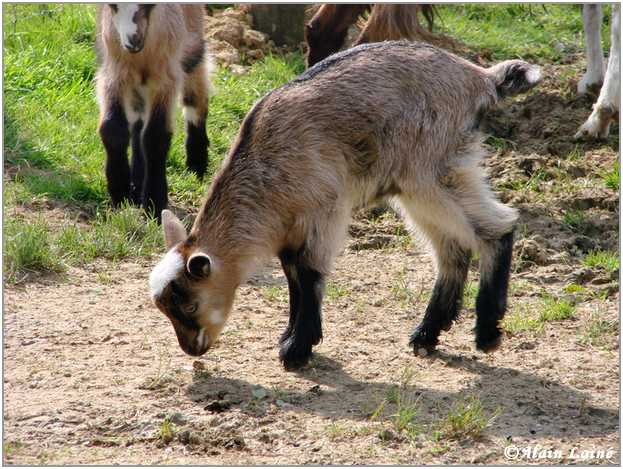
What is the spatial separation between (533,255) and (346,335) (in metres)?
1.87

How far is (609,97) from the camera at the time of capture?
9.65 m

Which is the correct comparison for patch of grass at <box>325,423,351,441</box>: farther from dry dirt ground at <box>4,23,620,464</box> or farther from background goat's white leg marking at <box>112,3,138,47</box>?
background goat's white leg marking at <box>112,3,138,47</box>

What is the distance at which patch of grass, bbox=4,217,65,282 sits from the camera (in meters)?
7.86

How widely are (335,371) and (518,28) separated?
7457 millimetres

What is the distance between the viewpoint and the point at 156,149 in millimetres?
9047

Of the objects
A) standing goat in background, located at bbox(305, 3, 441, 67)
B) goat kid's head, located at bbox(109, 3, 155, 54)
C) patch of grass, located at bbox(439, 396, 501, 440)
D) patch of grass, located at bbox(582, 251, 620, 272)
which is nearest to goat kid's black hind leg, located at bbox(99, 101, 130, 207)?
goat kid's head, located at bbox(109, 3, 155, 54)

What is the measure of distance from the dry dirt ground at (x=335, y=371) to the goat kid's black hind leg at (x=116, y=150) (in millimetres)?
958

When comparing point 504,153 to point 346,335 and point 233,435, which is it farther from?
point 233,435

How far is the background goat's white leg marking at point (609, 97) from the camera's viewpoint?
9.55 metres

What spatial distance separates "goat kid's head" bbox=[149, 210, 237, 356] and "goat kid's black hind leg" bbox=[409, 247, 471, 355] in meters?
1.19

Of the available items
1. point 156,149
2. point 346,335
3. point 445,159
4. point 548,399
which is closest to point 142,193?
point 156,149

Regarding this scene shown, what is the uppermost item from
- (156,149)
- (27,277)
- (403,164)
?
(403,164)

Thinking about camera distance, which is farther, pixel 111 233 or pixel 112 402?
pixel 111 233

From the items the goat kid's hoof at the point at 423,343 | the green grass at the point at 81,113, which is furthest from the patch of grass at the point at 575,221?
the goat kid's hoof at the point at 423,343
